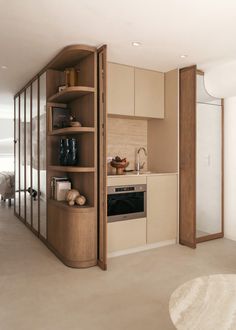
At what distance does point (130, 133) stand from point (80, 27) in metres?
1.89

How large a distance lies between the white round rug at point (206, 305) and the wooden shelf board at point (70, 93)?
7.07 feet

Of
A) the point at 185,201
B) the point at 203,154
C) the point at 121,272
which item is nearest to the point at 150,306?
the point at 121,272

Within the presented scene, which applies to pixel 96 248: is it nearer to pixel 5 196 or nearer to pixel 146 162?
pixel 146 162

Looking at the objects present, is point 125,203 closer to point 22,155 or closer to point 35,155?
point 35,155

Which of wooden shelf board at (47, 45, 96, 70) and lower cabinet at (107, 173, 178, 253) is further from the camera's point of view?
lower cabinet at (107, 173, 178, 253)

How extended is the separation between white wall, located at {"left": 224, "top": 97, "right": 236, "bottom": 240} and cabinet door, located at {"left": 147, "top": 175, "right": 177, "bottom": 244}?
0.87 m

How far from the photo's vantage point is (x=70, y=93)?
10.5ft

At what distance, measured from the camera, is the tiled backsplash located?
4125 mm

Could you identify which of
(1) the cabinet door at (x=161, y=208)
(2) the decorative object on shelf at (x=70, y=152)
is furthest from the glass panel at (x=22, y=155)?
(1) the cabinet door at (x=161, y=208)

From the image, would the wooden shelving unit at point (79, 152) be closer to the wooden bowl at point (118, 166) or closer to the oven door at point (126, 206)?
the oven door at point (126, 206)

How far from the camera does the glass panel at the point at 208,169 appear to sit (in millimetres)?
4004

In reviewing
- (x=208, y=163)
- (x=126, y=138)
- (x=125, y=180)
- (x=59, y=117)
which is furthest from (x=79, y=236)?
(x=208, y=163)

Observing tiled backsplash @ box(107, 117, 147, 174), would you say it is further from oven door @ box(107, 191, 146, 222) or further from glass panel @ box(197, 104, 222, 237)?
glass panel @ box(197, 104, 222, 237)

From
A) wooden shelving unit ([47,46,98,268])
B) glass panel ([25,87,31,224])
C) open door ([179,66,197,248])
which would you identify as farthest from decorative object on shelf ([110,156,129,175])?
glass panel ([25,87,31,224])
